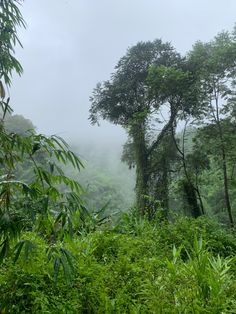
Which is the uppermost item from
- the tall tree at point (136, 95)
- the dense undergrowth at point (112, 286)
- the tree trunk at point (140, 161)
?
the tall tree at point (136, 95)

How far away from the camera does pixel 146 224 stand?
16.5 feet

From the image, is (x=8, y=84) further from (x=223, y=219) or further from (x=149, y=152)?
(x=223, y=219)

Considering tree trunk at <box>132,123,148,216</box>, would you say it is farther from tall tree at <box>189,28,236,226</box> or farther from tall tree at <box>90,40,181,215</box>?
tall tree at <box>189,28,236,226</box>

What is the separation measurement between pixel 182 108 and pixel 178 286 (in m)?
9.08

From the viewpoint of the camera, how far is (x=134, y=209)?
6508 millimetres

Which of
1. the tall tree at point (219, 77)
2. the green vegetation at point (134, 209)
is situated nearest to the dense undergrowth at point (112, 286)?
the green vegetation at point (134, 209)

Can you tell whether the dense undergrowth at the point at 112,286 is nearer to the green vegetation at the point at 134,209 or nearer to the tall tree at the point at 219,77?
the green vegetation at the point at 134,209

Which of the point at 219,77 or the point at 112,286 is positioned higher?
the point at 219,77

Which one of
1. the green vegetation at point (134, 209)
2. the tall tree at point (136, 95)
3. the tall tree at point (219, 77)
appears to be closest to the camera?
the green vegetation at point (134, 209)

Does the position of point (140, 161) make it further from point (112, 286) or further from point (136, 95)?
point (112, 286)

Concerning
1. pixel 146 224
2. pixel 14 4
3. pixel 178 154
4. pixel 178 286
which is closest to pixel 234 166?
pixel 178 154

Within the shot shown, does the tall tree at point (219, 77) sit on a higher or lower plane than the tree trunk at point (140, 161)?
higher

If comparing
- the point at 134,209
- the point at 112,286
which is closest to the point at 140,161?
the point at 134,209

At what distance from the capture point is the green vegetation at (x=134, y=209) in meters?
1.74
